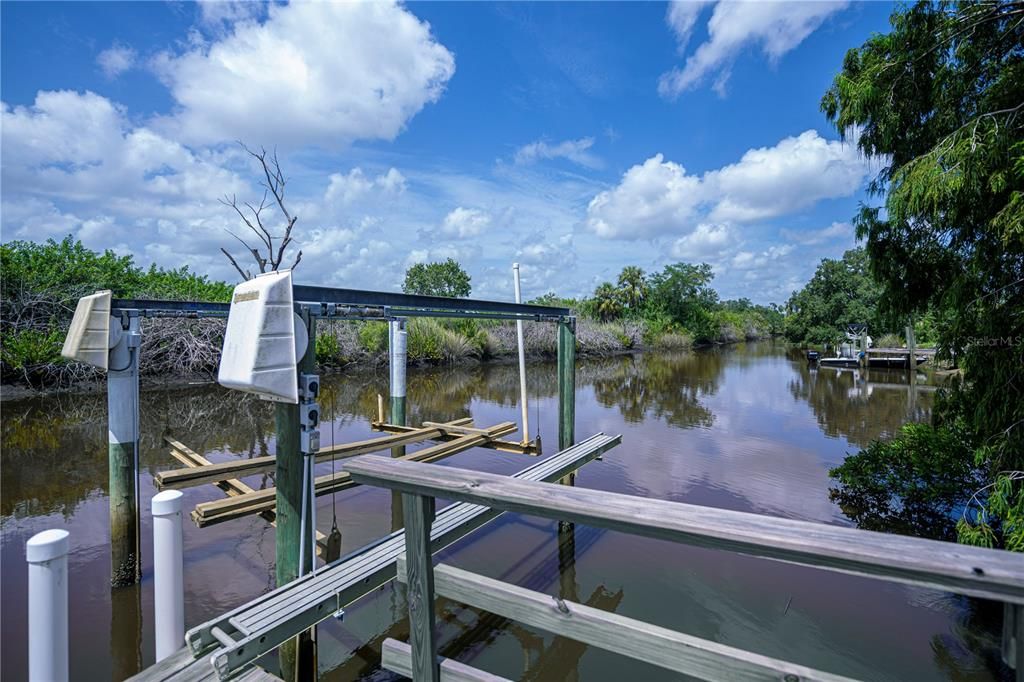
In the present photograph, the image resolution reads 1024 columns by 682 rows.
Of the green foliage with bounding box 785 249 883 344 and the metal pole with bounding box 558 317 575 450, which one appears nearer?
the metal pole with bounding box 558 317 575 450

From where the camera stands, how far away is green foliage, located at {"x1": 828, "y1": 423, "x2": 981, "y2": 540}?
4.97 metres

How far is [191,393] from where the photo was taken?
1305 centimetres

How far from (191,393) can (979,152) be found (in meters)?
15.2

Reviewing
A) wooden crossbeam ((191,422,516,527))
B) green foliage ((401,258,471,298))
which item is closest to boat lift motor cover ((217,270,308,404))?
wooden crossbeam ((191,422,516,527))

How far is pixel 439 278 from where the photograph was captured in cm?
5456

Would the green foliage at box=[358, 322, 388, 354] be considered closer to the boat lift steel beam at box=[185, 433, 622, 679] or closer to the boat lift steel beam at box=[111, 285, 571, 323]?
the boat lift steel beam at box=[111, 285, 571, 323]

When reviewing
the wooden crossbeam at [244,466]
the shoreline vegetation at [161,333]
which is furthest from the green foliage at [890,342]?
the wooden crossbeam at [244,466]

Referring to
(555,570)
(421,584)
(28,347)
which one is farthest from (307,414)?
(28,347)

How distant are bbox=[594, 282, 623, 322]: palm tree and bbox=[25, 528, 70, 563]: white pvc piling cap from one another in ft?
123

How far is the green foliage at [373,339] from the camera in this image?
19297 millimetres

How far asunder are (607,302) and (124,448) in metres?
36.5

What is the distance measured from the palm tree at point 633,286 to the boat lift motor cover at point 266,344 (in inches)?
1568

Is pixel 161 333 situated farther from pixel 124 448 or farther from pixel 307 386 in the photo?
pixel 307 386

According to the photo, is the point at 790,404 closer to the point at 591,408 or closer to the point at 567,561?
the point at 591,408
